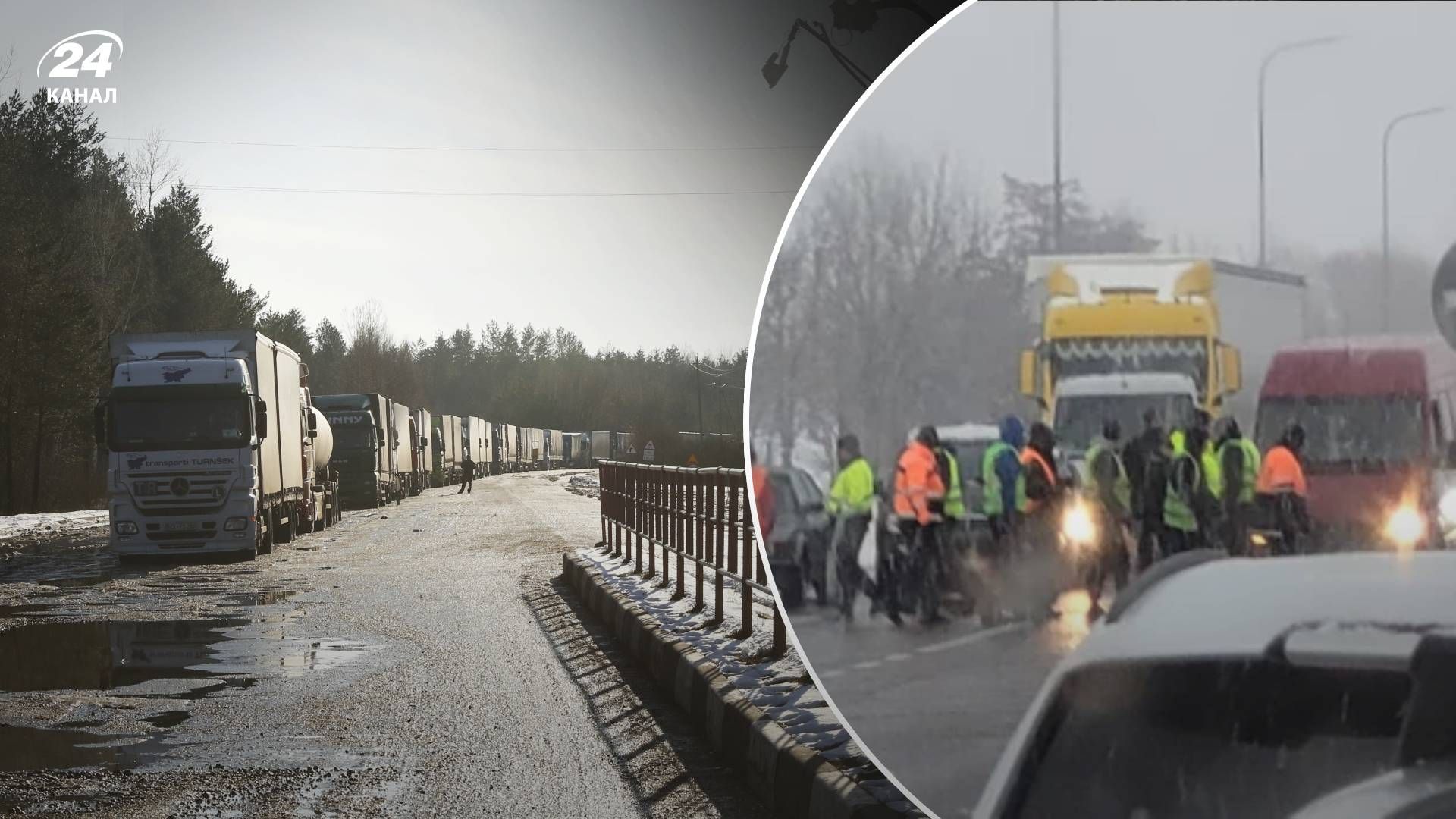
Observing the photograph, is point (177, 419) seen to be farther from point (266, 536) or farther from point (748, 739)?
point (748, 739)

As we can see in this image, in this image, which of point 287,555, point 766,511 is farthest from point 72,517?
point 766,511

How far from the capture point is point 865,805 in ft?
10.4

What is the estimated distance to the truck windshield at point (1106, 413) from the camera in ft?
3.62

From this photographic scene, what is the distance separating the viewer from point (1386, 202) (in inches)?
41.6

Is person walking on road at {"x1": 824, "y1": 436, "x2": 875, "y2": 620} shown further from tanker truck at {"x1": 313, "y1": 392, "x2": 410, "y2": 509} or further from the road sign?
tanker truck at {"x1": 313, "y1": 392, "x2": 410, "y2": 509}

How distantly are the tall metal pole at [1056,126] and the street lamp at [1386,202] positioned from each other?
22 centimetres

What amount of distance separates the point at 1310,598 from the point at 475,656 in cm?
705

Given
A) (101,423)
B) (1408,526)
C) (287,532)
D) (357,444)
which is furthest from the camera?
(357,444)

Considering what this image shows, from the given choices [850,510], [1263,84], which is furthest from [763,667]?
[1263,84]

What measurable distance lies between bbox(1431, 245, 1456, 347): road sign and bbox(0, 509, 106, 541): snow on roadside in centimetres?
1940

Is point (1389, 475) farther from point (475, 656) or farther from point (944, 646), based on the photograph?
point (475, 656)

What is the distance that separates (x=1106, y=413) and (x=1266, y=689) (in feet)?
0.73

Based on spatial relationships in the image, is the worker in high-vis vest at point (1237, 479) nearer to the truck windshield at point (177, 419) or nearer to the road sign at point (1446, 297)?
the road sign at point (1446, 297)

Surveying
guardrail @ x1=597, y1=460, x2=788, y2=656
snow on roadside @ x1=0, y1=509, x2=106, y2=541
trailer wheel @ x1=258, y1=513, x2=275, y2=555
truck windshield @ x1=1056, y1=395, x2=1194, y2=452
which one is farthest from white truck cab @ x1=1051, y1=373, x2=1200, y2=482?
snow on roadside @ x1=0, y1=509, x2=106, y2=541
